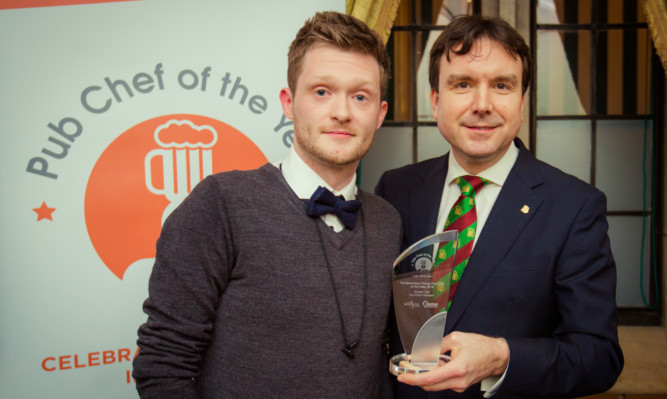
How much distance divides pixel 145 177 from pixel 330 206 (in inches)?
40.9

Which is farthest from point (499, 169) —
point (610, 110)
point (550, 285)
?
point (610, 110)

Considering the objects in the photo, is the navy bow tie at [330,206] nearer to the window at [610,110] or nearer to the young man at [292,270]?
the young man at [292,270]

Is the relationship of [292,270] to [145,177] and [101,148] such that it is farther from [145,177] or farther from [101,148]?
[101,148]

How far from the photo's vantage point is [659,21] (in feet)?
7.55

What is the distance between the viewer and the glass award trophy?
1040 millimetres

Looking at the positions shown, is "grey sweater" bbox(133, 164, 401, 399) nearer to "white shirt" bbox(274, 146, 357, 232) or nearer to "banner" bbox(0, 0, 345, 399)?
"white shirt" bbox(274, 146, 357, 232)

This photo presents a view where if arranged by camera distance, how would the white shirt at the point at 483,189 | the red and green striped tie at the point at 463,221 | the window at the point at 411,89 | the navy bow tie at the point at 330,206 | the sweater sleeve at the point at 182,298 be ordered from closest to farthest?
the sweater sleeve at the point at 182,298
the navy bow tie at the point at 330,206
the red and green striped tie at the point at 463,221
the white shirt at the point at 483,189
the window at the point at 411,89

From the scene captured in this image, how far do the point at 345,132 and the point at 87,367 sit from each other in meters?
1.45

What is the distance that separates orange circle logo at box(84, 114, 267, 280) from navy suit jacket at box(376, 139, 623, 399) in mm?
1052

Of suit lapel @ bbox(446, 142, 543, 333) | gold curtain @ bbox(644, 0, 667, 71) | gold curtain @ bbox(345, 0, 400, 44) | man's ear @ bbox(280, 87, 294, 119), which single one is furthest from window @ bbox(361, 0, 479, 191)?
man's ear @ bbox(280, 87, 294, 119)

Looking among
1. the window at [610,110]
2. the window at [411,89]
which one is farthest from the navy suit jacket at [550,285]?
the window at [610,110]

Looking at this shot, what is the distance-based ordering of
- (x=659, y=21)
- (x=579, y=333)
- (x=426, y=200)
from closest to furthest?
(x=579, y=333), (x=426, y=200), (x=659, y=21)

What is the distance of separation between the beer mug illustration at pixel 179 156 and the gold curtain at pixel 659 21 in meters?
2.16

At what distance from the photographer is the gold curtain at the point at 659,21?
2.29 m
